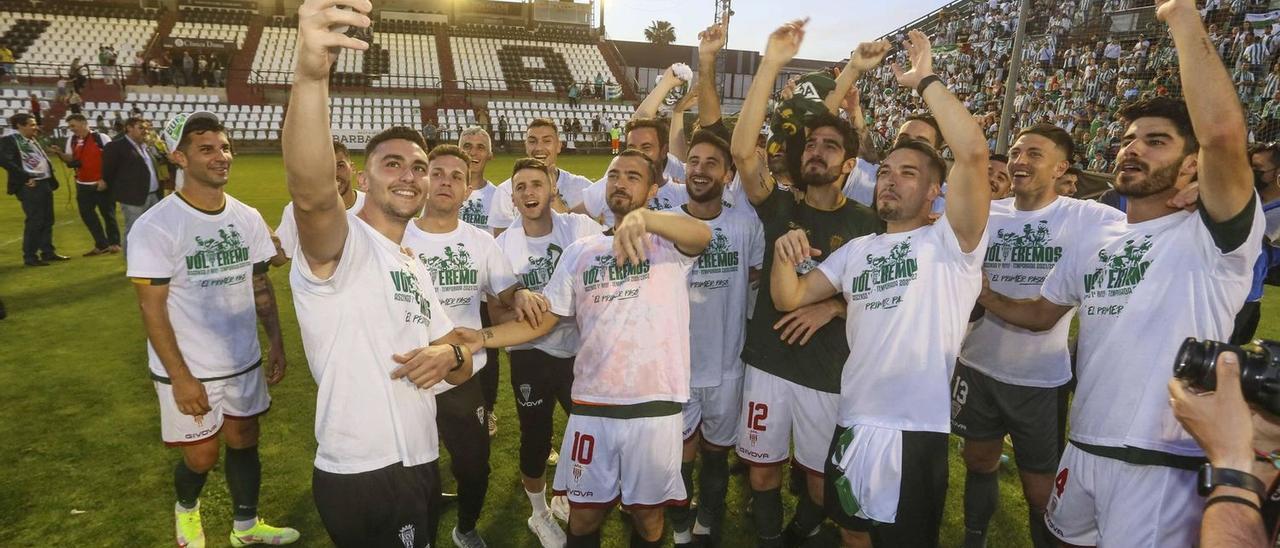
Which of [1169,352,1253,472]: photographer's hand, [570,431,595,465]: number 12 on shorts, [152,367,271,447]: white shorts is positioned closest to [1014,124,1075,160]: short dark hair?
[1169,352,1253,472]: photographer's hand

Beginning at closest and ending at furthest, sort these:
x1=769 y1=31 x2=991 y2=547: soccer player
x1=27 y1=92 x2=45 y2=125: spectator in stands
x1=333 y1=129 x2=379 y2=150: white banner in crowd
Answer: x1=769 y1=31 x2=991 y2=547: soccer player → x1=27 y1=92 x2=45 y2=125: spectator in stands → x1=333 y1=129 x2=379 y2=150: white banner in crowd

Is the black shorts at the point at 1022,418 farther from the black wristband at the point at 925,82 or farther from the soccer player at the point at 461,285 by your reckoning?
the soccer player at the point at 461,285

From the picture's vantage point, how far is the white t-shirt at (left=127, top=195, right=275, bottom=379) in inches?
154

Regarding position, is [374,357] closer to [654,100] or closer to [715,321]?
[715,321]

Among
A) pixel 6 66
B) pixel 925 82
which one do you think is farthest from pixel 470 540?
pixel 6 66

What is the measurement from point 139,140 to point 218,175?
9.30 metres

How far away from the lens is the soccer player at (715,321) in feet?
14.4

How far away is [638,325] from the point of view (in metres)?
3.67

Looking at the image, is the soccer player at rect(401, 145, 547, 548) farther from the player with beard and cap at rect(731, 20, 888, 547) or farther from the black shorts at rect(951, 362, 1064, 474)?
the black shorts at rect(951, 362, 1064, 474)

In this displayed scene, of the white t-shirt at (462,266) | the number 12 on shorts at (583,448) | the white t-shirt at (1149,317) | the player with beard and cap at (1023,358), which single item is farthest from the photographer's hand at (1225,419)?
the white t-shirt at (462,266)

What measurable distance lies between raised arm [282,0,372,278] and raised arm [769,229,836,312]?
7.06 ft

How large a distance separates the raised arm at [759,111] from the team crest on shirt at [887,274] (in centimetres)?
98

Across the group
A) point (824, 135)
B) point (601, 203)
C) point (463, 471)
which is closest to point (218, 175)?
point (463, 471)

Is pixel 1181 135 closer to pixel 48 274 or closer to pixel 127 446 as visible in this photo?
pixel 127 446
